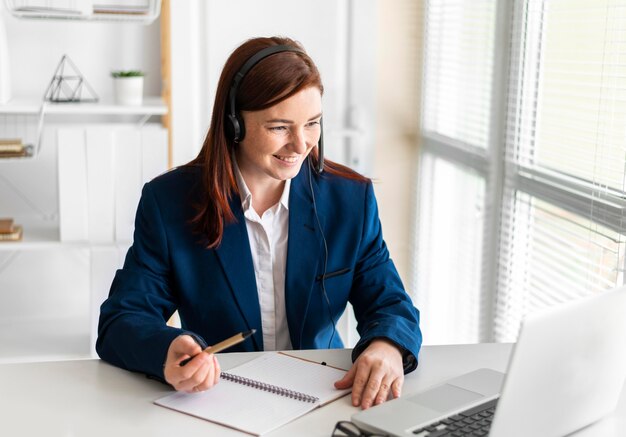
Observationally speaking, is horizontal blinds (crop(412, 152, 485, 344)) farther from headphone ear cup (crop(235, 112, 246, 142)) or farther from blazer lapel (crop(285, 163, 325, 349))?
headphone ear cup (crop(235, 112, 246, 142))

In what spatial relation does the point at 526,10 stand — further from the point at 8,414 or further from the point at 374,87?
the point at 8,414

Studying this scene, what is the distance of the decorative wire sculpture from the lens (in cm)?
293

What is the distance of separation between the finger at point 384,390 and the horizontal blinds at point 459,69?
1398mm

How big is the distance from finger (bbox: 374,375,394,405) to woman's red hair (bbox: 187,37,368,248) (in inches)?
19.9

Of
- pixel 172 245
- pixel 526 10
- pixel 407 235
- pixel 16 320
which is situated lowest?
pixel 16 320

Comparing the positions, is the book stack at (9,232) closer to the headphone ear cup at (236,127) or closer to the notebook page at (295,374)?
the headphone ear cup at (236,127)

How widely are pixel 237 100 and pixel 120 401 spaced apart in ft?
2.11

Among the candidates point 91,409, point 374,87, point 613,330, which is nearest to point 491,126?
point 374,87

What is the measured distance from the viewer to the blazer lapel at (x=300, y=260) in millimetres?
1778

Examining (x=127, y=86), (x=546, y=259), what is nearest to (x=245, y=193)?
(x=546, y=259)

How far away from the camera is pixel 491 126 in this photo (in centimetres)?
259

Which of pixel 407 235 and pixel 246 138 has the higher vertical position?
pixel 246 138

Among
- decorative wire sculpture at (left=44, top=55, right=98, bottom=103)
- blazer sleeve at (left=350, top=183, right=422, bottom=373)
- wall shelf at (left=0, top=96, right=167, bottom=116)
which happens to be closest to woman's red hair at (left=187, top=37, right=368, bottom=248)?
blazer sleeve at (left=350, top=183, right=422, bottom=373)

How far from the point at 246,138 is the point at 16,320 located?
5.75ft
